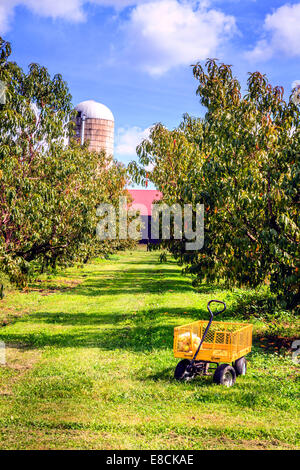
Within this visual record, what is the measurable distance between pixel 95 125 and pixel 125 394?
1903 inches

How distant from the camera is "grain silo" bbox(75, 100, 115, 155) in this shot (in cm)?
5284

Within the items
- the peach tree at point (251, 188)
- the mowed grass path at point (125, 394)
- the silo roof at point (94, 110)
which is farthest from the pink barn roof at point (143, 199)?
the peach tree at point (251, 188)

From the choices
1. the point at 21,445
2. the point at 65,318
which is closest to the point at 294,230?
the point at 21,445

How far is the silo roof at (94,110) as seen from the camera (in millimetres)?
53594

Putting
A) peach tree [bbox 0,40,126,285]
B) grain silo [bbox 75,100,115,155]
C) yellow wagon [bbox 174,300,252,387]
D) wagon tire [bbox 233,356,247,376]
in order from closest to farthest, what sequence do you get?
yellow wagon [bbox 174,300,252,387], wagon tire [bbox 233,356,247,376], peach tree [bbox 0,40,126,285], grain silo [bbox 75,100,115,155]

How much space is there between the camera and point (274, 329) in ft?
44.5

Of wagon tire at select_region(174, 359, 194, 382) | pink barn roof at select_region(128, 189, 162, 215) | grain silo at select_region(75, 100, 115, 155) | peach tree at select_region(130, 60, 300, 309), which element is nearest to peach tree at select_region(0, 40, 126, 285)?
peach tree at select_region(130, 60, 300, 309)

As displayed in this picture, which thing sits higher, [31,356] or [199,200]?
[199,200]

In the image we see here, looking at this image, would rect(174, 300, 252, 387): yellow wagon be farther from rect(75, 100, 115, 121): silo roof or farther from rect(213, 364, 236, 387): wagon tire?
rect(75, 100, 115, 121): silo roof

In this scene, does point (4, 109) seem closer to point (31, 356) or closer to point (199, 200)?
point (199, 200)

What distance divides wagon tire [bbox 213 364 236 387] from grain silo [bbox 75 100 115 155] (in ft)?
150

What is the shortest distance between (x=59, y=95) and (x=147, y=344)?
9.36 meters

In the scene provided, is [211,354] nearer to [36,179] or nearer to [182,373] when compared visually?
[182,373]

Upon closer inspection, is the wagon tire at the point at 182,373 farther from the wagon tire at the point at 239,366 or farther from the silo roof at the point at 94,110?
the silo roof at the point at 94,110
